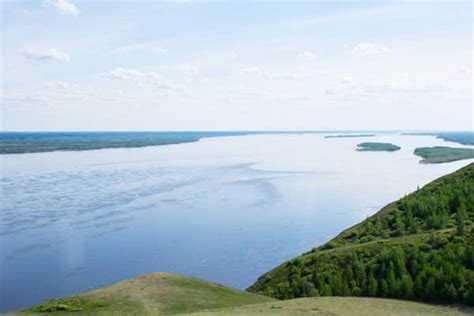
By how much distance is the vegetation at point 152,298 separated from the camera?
23609 millimetres

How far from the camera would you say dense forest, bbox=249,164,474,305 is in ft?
101

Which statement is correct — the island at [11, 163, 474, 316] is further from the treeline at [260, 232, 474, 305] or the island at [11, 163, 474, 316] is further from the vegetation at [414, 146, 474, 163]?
the vegetation at [414, 146, 474, 163]

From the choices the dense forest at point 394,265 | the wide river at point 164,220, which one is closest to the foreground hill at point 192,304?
the dense forest at point 394,265

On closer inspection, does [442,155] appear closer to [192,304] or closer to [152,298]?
[192,304]

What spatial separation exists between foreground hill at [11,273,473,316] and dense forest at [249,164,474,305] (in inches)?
83.9

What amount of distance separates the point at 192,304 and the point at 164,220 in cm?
3190

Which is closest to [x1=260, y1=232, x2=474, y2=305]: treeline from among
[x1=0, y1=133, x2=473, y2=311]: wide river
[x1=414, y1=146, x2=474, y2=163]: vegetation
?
[x1=0, y1=133, x2=473, y2=311]: wide river

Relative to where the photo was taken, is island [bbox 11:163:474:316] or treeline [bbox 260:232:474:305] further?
treeline [bbox 260:232:474:305]

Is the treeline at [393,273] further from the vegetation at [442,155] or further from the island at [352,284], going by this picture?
the vegetation at [442,155]

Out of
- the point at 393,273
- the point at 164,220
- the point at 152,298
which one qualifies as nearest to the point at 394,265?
the point at 393,273

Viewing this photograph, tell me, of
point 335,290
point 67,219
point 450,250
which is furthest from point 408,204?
point 67,219

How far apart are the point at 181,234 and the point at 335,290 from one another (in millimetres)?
21400

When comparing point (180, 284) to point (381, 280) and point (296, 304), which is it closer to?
point (296, 304)

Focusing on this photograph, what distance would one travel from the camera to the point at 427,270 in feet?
105
